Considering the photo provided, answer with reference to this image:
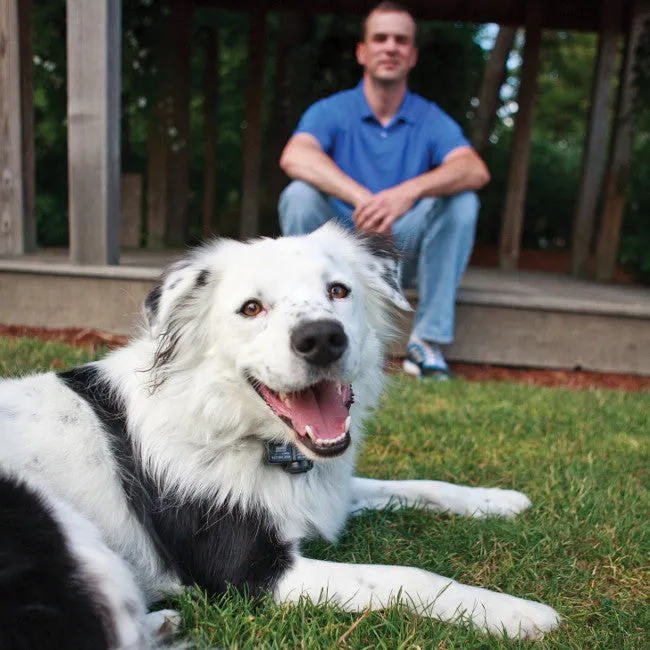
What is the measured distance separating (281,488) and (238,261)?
0.74 meters

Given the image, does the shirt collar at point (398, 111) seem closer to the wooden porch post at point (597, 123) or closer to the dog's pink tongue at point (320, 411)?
the dog's pink tongue at point (320, 411)

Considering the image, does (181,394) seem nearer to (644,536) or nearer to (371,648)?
(371,648)

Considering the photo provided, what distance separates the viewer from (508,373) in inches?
213

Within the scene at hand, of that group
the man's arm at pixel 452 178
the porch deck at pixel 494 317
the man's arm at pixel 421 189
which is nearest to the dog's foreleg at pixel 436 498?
the man's arm at pixel 421 189

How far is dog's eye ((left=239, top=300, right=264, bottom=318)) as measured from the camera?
210cm

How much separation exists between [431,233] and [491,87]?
746 cm

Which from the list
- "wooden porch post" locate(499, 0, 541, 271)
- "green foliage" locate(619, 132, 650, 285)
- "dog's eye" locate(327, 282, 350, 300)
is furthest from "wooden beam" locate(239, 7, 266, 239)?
"dog's eye" locate(327, 282, 350, 300)

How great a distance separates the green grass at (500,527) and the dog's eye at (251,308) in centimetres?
82

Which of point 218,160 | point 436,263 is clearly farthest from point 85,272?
point 218,160

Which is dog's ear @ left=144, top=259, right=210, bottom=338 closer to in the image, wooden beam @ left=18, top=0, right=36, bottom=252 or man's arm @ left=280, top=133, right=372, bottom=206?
man's arm @ left=280, top=133, right=372, bottom=206

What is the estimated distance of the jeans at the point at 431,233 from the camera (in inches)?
181

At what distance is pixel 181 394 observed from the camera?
2184 mm

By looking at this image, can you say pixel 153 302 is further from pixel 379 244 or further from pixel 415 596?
pixel 415 596

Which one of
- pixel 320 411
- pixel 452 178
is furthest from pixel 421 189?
pixel 320 411
